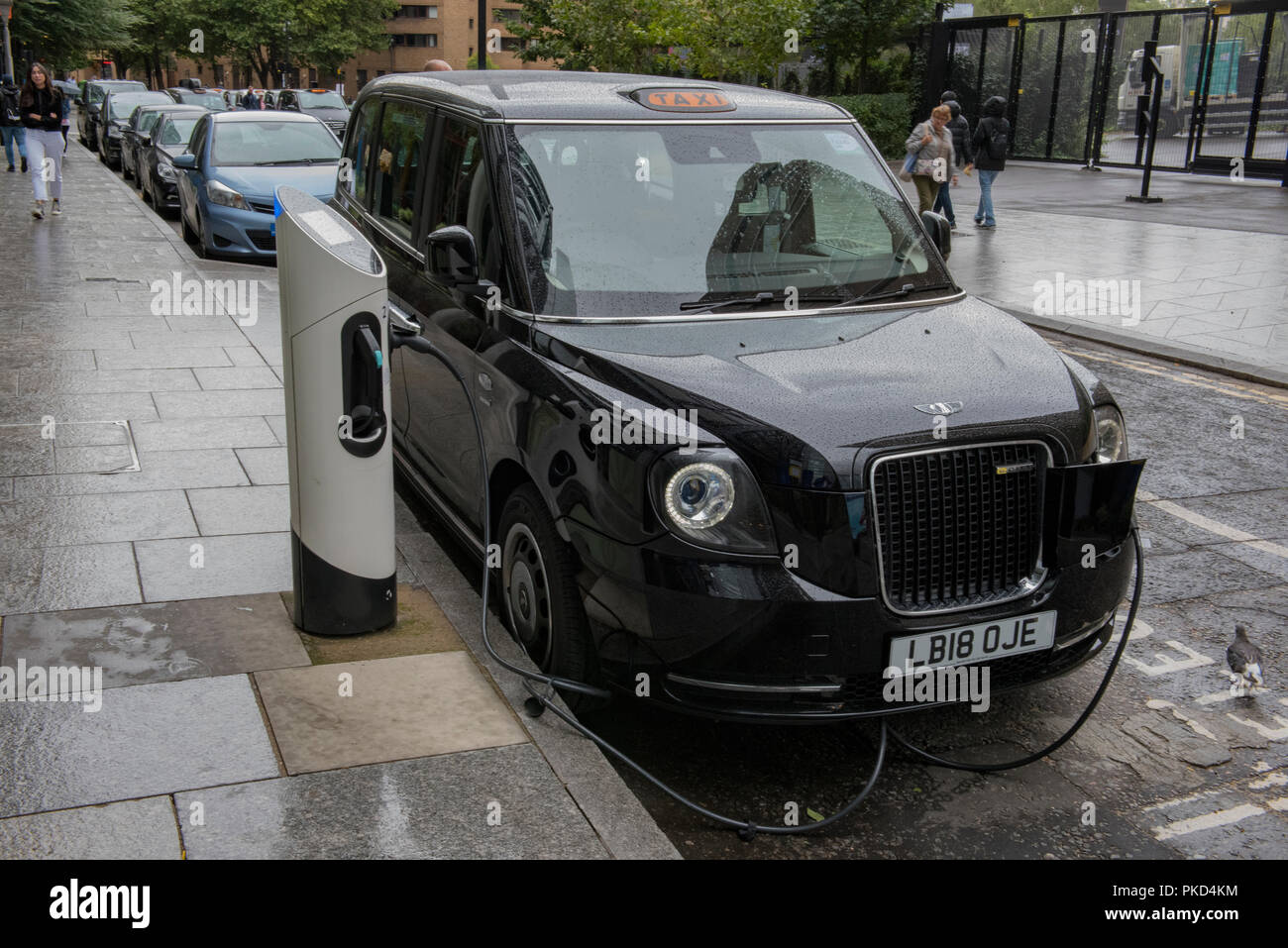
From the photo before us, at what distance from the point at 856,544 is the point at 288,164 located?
42.2 ft

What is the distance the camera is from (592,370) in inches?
155

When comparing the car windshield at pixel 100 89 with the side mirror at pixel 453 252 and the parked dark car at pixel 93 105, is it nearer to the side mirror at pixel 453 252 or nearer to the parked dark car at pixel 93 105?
the parked dark car at pixel 93 105

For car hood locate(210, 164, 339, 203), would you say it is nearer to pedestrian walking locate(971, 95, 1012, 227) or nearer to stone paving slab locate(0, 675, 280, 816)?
pedestrian walking locate(971, 95, 1012, 227)

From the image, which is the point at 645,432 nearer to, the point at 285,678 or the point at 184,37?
the point at 285,678

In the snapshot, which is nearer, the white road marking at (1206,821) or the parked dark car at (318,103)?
the white road marking at (1206,821)

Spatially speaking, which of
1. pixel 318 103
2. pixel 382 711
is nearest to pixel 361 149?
pixel 382 711

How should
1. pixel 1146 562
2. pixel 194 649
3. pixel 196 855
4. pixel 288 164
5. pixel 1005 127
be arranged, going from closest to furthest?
pixel 196 855, pixel 194 649, pixel 1146 562, pixel 288 164, pixel 1005 127

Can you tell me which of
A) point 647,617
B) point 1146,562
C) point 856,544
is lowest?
point 1146,562

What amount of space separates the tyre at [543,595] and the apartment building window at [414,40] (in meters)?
114

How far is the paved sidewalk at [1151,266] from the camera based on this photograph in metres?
10.7

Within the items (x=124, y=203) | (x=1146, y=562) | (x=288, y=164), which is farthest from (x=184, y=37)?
(x=1146, y=562)

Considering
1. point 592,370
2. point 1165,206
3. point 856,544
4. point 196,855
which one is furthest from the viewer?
point 1165,206

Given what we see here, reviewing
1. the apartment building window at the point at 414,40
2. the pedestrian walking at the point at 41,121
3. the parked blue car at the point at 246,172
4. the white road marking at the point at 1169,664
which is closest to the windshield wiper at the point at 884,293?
the white road marking at the point at 1169,664

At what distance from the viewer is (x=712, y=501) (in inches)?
138
